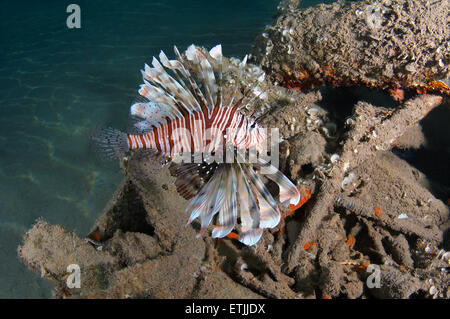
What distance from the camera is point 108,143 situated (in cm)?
291

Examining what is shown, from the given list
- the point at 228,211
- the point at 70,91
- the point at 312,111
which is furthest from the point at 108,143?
the point at 70,91

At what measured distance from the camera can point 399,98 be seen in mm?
3807

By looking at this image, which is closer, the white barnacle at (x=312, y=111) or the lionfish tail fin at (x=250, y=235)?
the lionfish tail fin at (x=250, y=235)

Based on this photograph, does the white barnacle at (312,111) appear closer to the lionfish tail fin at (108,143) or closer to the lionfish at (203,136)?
the lionfish at (203,136)

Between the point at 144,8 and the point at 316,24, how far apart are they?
17148 millimetres

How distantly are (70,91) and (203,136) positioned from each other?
25.5 ft

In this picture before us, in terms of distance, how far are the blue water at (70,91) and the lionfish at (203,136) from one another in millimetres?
671

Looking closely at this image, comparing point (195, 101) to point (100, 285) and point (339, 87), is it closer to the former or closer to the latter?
A: point (100, 285)

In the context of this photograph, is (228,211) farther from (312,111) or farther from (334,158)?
(312,111)

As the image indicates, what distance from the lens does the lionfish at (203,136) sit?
2441 mm

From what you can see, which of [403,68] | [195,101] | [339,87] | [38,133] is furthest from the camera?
[38,133]

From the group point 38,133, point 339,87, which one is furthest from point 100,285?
point 38,133

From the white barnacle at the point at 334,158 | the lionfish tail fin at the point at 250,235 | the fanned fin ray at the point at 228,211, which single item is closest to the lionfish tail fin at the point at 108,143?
the fanned fin ray at the point at 228,211

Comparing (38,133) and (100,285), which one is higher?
(100,285)
